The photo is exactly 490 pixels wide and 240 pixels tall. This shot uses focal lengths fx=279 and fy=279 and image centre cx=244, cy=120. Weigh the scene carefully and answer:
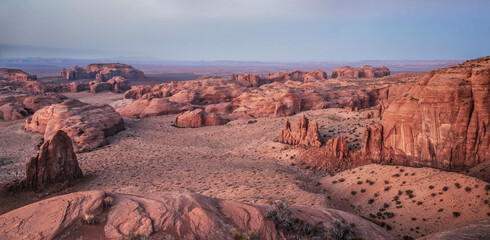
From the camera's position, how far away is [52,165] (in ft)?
70.7

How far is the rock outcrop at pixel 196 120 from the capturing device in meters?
45.9

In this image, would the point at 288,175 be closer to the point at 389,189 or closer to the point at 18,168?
the point at 389,189

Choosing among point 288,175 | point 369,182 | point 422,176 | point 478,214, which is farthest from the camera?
point 288,175

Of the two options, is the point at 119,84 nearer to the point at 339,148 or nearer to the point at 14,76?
the point at 14,76

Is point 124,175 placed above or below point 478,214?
below

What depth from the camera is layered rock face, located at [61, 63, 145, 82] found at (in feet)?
460

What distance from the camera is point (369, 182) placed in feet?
63.1

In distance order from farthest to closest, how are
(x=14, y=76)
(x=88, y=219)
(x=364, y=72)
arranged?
(x=364, y=72)
(x=14, y=76)
(x=88, y=219)

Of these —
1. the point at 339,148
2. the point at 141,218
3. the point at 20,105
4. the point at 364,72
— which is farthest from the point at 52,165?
the point at 364,72

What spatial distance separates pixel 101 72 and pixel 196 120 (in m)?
116

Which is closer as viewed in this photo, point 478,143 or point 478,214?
point 478,214

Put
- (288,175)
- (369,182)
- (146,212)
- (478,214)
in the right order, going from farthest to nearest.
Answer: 1. (288,175)
2. (369,182)
3. (478,214)
4. (146,212)

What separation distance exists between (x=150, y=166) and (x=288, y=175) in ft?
43.4

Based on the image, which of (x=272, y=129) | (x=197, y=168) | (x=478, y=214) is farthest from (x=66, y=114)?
(x=478, y=214)
